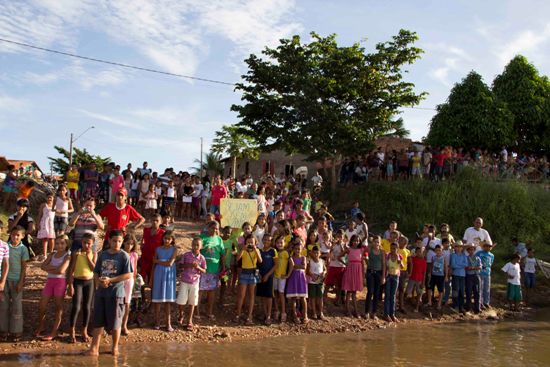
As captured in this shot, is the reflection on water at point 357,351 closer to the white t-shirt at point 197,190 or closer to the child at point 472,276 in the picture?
the child at point 472,276

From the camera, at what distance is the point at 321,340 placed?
9.71 metres

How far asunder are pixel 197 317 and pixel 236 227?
3571 millimetres

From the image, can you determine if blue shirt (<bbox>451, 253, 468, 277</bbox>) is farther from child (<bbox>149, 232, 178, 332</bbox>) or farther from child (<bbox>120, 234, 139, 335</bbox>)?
child (<bbox>120, 234, 139, 335</bbox>)

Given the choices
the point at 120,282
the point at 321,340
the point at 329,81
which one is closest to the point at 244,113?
the point at 329,81

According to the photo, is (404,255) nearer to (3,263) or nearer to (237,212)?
(237,212)

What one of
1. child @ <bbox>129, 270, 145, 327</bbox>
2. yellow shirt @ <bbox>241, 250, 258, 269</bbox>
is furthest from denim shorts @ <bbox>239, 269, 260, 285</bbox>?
child @ <bbox>129, 270, 145, 327</bbox>

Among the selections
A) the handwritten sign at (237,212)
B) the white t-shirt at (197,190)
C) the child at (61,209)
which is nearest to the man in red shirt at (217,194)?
the handwritten sign at (237,212)

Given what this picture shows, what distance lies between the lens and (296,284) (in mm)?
10336

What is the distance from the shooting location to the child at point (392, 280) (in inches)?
445

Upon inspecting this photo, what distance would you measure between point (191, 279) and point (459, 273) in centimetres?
691

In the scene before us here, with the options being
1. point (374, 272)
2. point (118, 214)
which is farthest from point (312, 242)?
point (118, 214)

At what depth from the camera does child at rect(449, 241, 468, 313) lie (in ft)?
41.5

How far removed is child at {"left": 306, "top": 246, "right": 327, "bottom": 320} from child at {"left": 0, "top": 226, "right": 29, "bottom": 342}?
5.36 m

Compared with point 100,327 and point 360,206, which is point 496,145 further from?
point 100,327
